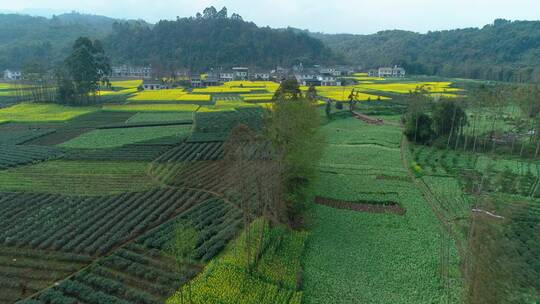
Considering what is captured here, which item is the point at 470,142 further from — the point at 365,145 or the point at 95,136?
the point at 95,136

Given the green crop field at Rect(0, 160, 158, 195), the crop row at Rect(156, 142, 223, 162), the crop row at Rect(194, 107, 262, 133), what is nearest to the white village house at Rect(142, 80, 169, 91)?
the crop row at Rect(194, 107, 262, 133)

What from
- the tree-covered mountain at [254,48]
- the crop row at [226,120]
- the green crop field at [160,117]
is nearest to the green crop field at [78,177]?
the crop row at [226,120]

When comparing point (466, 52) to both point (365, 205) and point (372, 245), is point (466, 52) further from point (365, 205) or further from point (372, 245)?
point (372, 245)

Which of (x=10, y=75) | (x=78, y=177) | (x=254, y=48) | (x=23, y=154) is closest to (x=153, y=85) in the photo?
(x=10, y=75)

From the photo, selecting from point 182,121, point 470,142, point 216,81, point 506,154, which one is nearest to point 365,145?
point 470,142

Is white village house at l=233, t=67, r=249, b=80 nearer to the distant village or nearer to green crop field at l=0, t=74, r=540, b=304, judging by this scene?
the distant village

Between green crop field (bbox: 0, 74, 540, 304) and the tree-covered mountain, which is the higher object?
the tree-covered mountain

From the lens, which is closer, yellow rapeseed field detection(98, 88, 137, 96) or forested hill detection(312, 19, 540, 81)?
yellow rapeseed field detection(98, 88, 137, 96)
